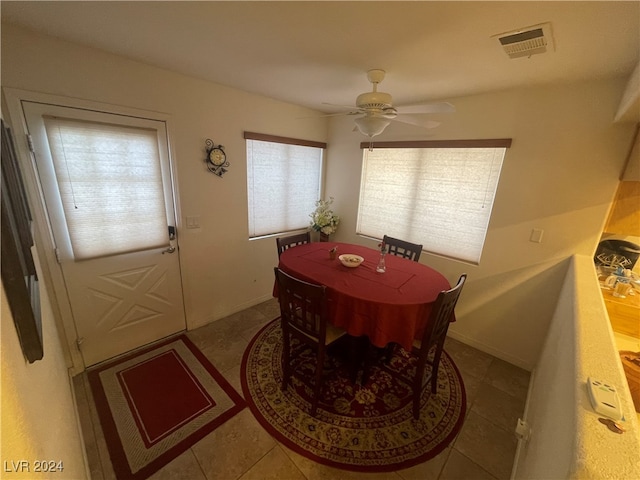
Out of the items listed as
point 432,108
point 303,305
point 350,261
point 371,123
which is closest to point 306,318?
point 303,305

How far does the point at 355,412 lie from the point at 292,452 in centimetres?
52

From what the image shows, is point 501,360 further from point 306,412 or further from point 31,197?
point 31,197

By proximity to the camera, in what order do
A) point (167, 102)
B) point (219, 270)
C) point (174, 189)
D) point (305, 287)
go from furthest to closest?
1. point (219, 270)
2. point (174, 189)
3. point (167, 102)
4. point (305, 287)

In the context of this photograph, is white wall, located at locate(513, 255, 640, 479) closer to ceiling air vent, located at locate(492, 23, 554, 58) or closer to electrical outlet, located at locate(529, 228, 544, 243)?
electrical outlet, located at locate(529, 228, 544, 243)

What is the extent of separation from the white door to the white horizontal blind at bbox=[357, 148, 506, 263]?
2.29 metres

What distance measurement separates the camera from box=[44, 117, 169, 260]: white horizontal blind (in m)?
1.81

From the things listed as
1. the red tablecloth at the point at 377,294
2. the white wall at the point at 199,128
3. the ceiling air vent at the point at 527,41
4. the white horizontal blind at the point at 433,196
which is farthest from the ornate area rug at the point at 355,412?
the ceiling air vent at the point at 527,41

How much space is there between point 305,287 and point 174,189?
1.63 metres

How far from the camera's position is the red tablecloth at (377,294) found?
1.69m

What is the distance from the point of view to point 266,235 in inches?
127

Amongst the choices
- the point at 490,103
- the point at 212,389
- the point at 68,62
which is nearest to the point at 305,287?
the point at 212,389

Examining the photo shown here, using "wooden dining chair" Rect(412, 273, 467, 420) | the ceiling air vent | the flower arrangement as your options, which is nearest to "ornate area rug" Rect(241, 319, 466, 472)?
"wooden dining chair" Rect(412, 273, 467, 420)

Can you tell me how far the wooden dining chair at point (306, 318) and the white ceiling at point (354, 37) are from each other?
1429 mm

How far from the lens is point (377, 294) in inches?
70.7
